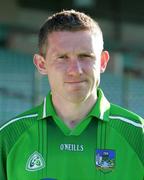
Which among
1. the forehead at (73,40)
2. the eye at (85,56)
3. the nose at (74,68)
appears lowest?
the nose at (74,68)

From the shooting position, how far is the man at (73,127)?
7.71ft

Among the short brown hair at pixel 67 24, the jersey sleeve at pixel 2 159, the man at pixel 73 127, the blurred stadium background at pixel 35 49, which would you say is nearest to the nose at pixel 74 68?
the man at pixel 73 127

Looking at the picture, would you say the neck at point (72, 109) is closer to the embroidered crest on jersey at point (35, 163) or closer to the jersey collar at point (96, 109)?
the jersey collar at point (96, 109)

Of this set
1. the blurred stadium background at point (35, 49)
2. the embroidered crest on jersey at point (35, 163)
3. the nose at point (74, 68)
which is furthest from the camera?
the blurred stadium background at point (35, 49)

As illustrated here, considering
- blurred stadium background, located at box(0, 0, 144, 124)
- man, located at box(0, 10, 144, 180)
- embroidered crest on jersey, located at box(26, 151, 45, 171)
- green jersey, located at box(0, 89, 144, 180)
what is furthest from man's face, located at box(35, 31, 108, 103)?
blurred stadium background, located at box(0, 0, 144, 124)

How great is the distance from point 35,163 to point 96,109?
330 mm

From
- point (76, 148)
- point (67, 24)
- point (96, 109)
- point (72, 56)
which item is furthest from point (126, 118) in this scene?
point (67, 24)

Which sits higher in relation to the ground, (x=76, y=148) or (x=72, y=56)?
(x=72, y=56)

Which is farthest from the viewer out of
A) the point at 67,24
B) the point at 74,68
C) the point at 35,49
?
the point at 35,49

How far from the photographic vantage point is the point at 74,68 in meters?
2.31

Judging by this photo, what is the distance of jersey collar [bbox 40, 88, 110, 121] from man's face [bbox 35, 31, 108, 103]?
0.08 meters

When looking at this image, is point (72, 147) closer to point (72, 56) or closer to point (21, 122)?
point (21, 122)

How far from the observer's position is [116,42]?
1279cm

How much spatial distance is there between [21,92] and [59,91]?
7.04 meters
